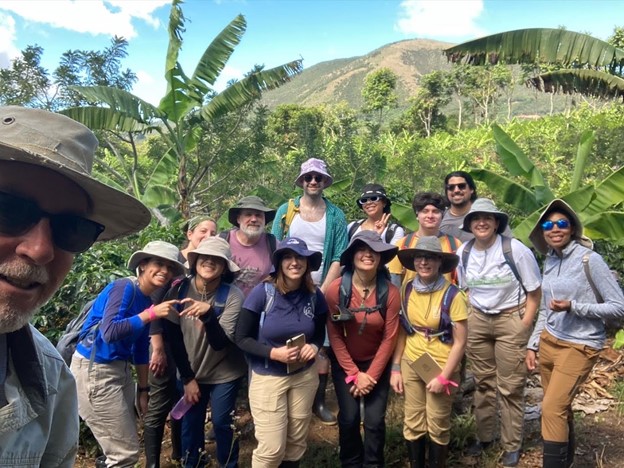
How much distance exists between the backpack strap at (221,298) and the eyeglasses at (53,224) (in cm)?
204

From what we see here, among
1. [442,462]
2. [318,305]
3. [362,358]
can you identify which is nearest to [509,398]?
[442,462]

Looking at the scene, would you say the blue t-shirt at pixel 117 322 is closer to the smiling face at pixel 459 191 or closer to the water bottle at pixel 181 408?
the water bottle at pixel 181 408

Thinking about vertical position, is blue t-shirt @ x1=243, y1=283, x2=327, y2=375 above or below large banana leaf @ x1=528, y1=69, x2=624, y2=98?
below

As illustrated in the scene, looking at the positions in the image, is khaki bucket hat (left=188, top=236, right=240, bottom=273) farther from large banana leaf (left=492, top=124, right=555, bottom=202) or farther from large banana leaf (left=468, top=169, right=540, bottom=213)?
large banana leaf (left=492, top=124, right=555, bottom=202)

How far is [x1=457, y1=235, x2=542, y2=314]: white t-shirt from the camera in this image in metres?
3.52

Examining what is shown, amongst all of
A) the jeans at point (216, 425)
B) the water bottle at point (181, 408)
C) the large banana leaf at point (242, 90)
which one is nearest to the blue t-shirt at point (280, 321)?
the jeans at point (216, 425)

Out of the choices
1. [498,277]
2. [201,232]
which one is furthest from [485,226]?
[201,232]

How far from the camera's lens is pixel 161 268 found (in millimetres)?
2982

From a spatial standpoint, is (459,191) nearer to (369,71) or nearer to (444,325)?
(444,325)

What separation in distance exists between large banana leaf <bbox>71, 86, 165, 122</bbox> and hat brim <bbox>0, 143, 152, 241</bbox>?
6.39 meters

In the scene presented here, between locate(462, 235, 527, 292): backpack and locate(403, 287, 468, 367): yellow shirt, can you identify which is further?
locate(462, 235, 527, 292): backpack

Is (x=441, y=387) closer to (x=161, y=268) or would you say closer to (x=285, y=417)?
(x=285, y=417)

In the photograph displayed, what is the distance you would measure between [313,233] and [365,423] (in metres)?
1.55

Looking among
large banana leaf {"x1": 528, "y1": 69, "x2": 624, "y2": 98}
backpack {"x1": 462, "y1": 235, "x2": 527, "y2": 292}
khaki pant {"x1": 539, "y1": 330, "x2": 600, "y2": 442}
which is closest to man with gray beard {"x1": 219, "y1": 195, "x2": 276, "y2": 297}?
backpack {"x1": 462, "y1": 235, "x2": 527, "y2": 292}
